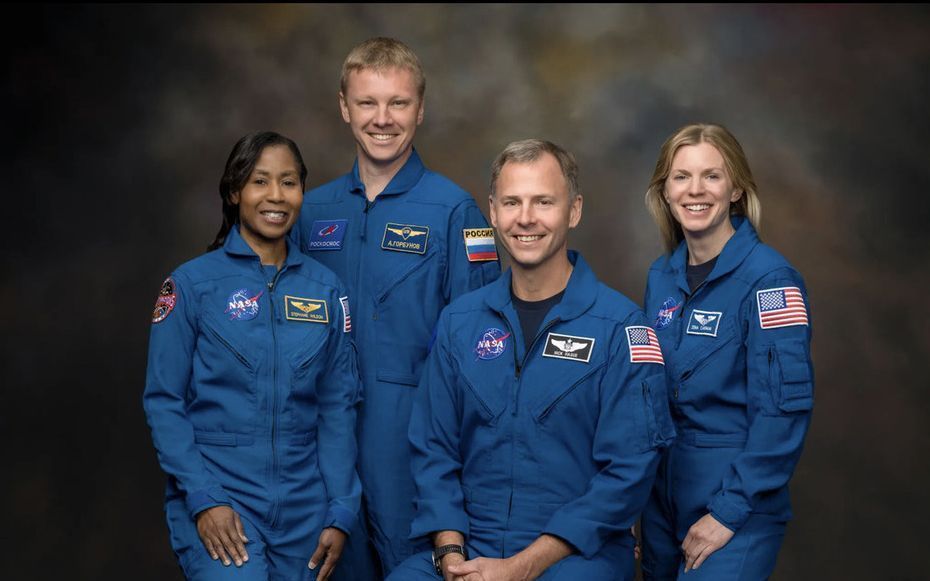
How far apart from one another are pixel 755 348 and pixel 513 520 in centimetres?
94

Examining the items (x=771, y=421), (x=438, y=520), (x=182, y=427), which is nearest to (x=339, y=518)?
(x=438, y=520)

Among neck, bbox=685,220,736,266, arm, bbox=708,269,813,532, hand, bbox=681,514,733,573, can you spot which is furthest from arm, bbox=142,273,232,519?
neck, bbox=685,220,736,266

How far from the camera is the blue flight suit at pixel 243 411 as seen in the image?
3.95 metres

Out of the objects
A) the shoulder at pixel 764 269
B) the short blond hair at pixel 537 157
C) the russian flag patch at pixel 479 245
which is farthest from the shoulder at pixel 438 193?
the shoulder at pixel 764 269

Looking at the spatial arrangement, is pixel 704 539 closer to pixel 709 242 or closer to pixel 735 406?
pixel 735 406

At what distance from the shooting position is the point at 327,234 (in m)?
4.67

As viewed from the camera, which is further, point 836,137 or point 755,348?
point 836,137

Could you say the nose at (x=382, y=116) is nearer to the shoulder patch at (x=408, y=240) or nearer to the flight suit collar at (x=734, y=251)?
the shoulder patch at (x=408, y=240)

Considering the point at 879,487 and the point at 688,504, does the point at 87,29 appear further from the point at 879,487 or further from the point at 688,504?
the point at 879,487

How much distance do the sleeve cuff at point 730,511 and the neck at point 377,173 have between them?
1692mm

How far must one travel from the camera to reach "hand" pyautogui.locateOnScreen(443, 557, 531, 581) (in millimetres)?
3740

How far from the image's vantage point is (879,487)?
6.36 metres

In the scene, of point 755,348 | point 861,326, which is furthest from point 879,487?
point 755,348

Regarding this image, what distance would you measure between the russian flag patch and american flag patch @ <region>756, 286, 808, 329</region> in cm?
107
